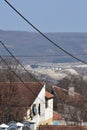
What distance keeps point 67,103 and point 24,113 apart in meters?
22.8

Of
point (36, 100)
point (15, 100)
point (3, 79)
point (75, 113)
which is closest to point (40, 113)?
point (36, 100)

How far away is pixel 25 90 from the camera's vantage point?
2302 inches

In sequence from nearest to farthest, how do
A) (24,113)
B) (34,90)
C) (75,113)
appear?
(24,113)
(34,90)
(75,113)

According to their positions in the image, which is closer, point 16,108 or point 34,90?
point 16,108

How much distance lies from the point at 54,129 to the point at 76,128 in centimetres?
102

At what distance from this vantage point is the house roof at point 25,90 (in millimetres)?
55281

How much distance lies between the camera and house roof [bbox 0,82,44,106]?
55281 mm

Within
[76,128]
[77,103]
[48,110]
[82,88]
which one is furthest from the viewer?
[82,88]

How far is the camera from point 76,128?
35438 mm

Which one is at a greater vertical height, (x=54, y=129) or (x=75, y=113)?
(x=75, y=113)

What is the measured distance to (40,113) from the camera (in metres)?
59.0

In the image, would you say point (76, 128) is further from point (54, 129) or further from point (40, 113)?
point (40, 113)

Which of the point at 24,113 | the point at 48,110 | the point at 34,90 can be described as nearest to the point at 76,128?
the point at 24,113

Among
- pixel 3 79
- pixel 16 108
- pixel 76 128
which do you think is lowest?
pixel 76 128
